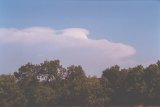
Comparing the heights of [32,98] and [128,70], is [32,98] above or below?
below

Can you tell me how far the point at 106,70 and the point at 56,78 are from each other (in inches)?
356

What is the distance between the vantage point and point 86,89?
238 ft

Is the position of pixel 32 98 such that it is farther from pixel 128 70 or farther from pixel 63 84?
pixel 128 70

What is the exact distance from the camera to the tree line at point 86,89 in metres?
72.4

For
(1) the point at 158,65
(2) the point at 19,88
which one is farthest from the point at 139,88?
(2) the point at 19,88

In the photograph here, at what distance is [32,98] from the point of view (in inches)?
2911

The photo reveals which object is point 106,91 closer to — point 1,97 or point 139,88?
point 139,88

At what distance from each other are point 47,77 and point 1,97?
10.6 m

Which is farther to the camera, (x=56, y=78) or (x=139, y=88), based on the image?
(x=56, y=78)

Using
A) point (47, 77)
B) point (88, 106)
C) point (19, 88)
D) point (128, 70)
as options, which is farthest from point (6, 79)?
point (128, 70)

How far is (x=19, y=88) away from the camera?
244 feet

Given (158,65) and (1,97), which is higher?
(158,65)

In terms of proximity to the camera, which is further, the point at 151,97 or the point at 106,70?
the point at 106,70

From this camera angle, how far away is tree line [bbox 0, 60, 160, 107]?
7238cm
